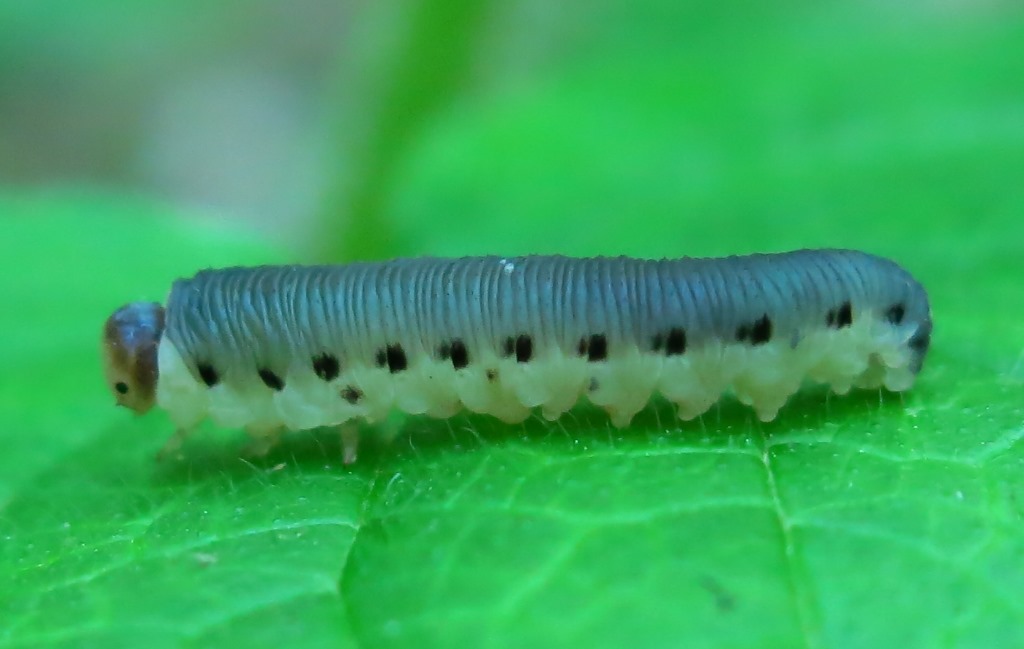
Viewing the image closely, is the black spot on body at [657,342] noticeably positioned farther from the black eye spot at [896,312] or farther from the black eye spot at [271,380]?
the black eye spot at [271,380]

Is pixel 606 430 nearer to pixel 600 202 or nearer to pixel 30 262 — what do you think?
pixel 600 202

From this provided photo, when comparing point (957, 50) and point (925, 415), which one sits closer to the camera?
point (925, 415)

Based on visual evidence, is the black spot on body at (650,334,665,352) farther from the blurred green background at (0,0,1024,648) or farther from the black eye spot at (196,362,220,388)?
the black eye spot at (196,362,220,388)

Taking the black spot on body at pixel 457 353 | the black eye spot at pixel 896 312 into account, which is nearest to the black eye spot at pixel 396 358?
the black spot on body at pixel 457 353

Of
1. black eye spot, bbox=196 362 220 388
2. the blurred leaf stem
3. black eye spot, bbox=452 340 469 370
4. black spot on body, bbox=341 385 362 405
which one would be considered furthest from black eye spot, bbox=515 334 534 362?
the blurred leaf stem

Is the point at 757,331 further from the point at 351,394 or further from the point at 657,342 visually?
the point at 351,394

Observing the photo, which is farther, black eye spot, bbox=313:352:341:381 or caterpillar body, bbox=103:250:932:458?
black eye spot, bbox=313:352:341:381

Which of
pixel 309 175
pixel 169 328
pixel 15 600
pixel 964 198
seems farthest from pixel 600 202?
pixel 309 175

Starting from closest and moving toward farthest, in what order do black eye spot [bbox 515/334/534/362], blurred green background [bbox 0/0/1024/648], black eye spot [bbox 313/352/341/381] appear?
1. blurred green background [bbox 0/0/1024/648]
2. black eye spot [bbox 515/334/534/362]
3. black eye spot [bbox 313/352/341/381]
